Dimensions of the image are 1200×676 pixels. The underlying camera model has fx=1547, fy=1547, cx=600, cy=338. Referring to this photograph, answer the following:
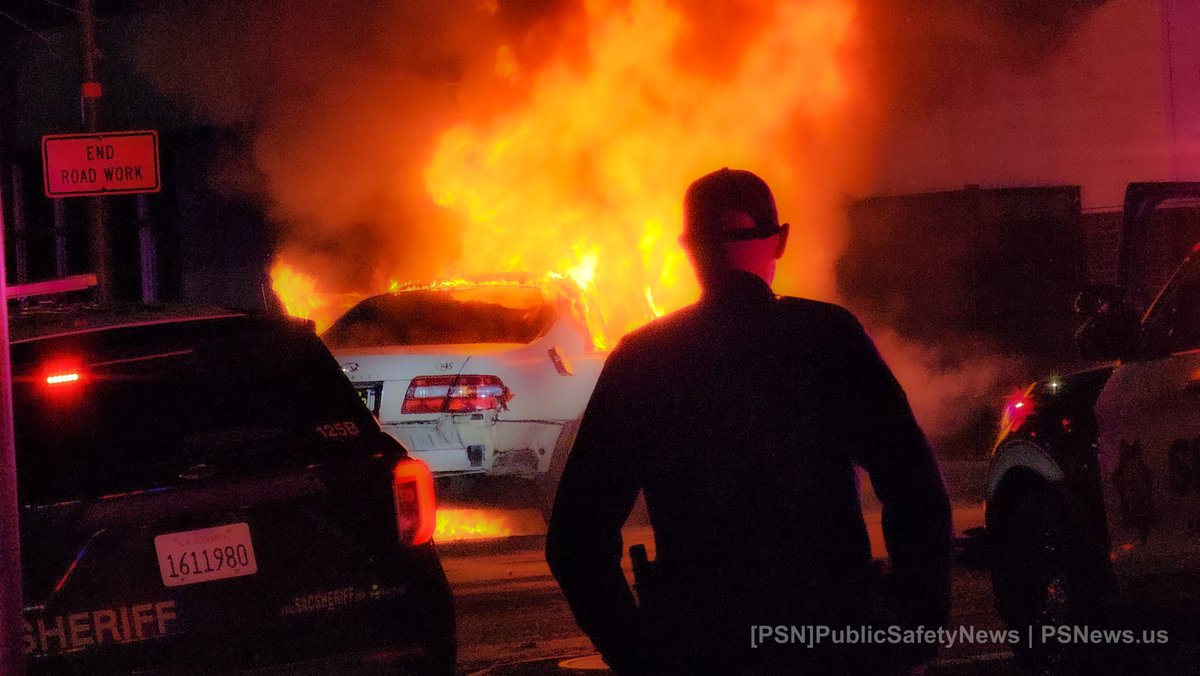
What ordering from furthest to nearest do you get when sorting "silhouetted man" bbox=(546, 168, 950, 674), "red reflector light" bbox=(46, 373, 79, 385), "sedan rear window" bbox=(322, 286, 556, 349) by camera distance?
"sedan rear window" bbox=(322, 286, 556, 349), "red reflector light" bbox=(46, 373, 79, 385), "silhouetted man" bbox=(546, 168, 950, 674)

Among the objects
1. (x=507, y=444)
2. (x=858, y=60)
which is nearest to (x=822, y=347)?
(x=507, y=444)

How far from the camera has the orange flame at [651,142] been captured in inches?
607

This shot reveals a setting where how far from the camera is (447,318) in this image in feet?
33.0

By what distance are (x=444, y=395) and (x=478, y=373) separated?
24 centimetres

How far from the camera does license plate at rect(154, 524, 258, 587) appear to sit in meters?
4.03

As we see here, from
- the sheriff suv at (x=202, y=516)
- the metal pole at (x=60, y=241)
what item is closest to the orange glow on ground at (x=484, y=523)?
the sheriff suv at (x=202, y=516)

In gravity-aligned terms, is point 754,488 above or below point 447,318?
below

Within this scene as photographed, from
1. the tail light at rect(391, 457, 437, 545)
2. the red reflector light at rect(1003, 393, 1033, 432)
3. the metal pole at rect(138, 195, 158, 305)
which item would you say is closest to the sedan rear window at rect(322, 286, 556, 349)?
the red reflector light at rect(1003, 393, 1033, 432)

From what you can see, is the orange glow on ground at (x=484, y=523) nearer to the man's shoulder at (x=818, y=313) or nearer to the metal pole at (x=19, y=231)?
the man's shoulder at (x=818, y=313)

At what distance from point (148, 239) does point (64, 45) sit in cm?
261

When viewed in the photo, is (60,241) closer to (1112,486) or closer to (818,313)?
(1112,486)

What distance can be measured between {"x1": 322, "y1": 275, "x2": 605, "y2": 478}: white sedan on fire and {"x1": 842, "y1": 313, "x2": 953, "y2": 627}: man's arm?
6722mm

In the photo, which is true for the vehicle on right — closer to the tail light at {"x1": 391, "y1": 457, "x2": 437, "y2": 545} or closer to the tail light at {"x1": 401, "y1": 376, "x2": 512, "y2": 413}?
the tail light at {"x1": 391, "y1": 457, "x2": 437, "y2": 545}

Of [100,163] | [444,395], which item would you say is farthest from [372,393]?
[100,163]
